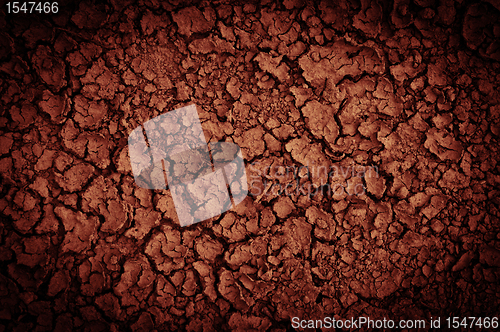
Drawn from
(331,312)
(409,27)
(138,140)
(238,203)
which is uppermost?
(409,27)

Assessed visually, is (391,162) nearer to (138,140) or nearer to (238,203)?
(238,203)

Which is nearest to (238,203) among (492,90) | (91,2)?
(91,2)

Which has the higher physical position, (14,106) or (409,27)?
(409,27)

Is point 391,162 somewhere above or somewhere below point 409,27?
below

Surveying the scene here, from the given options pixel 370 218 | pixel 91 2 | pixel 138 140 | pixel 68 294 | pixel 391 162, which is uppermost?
pixel 91 2

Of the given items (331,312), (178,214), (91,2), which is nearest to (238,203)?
(178,214)

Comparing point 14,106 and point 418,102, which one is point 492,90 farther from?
point 14,106
